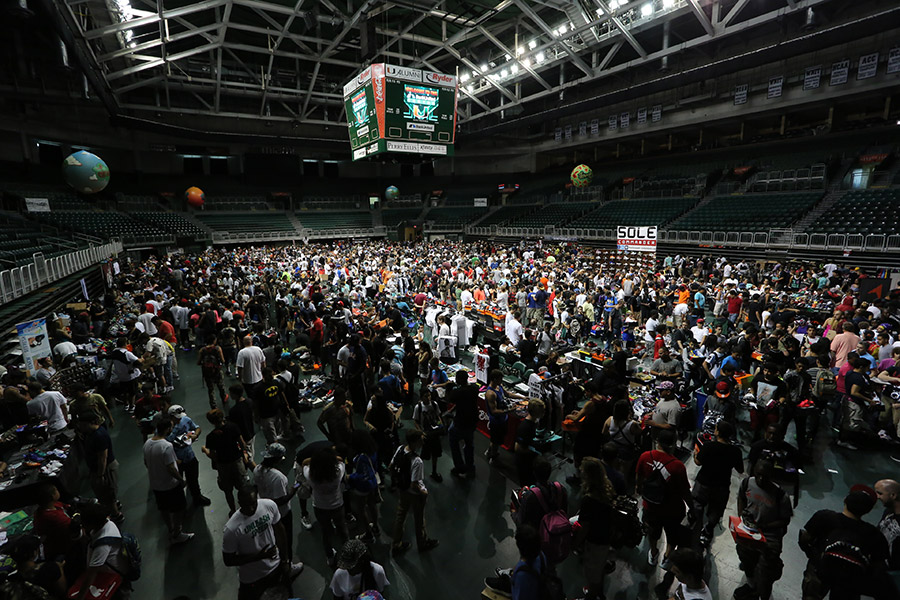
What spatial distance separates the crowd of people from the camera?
329 centimetres

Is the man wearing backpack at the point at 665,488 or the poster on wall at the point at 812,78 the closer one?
the man wearing backpack at the point at 665,488

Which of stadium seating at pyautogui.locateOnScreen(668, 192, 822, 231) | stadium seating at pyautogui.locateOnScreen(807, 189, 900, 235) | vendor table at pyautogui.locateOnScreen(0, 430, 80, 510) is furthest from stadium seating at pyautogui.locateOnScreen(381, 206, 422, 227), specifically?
vendor table at pyautogui.locateOnScreen(0, 430, 80, 510)

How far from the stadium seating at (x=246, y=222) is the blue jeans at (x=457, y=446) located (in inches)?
1422

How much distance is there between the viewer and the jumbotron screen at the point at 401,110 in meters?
15.2

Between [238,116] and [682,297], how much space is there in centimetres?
3603

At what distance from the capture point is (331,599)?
161 inches

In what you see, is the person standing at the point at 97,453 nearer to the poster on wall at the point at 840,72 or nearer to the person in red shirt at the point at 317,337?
the person in red shirt at the point at 317,337

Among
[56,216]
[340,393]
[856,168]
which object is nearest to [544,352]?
[340,393]

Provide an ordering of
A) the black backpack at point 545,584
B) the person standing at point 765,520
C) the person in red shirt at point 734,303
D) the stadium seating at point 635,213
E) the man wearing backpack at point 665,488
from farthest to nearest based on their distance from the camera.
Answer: the stadium seating at point 635,213 → the person in red shirt at point 734,303 → the man wearing backpack at point 665,488 → the person standing at point 765,520 → the black backpack at point 545,584

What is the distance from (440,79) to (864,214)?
64.3 ft

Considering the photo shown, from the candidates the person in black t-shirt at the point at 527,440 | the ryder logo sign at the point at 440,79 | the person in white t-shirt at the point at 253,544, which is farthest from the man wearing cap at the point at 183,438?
the ryder logo sign at the point at 440,79

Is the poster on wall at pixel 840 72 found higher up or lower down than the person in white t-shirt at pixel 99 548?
higher up

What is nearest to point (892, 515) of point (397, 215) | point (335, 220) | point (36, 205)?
point (36, 205)

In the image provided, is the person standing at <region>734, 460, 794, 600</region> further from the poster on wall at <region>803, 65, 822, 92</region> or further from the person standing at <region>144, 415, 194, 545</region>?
the poster on wall at <region>803, 65, 822, 92</region>
